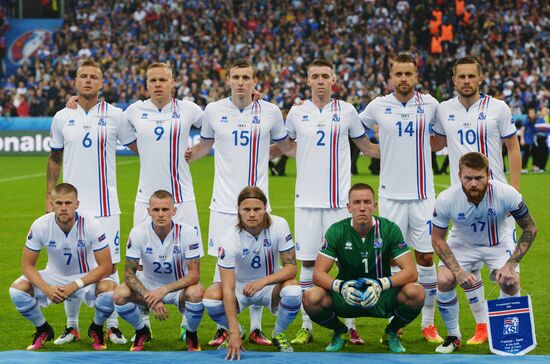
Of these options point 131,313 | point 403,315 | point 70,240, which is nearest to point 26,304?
point 70,240

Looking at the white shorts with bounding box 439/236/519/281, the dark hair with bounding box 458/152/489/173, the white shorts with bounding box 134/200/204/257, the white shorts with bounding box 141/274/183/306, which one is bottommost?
the white shorts with bounding box 141/274/183/306

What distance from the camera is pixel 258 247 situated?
7.79 m

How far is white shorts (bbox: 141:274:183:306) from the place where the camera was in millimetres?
7770

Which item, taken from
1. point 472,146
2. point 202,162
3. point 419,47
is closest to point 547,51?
point 419,47

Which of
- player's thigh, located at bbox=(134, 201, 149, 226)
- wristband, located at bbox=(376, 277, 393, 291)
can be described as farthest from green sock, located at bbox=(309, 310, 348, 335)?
player's thigh, located at bbox=(134, 201, 149, 226)

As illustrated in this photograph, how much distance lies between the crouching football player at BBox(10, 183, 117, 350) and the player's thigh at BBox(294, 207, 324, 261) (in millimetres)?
1623

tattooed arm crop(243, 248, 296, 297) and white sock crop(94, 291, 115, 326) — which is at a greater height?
tattooed arm crop(243, 248, 296, 297)

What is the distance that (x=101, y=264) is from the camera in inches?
309

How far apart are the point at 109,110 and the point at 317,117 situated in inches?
71.1

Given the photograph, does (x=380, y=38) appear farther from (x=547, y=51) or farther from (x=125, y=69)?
(x=125, y=69)

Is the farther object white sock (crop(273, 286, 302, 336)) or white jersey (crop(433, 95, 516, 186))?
white jersey (crop(433, 95, 516, 186))

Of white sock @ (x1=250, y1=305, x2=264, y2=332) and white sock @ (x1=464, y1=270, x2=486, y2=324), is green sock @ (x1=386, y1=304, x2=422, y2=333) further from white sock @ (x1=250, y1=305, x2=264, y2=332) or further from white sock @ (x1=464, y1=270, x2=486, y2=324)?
white sock @ (x1=250, y1=305, x2=264, y2=332)

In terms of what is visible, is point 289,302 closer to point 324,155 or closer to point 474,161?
point 324,155

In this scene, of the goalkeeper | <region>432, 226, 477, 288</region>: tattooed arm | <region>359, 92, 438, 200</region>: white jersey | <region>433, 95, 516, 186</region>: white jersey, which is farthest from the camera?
<region>359, 92, 438, 200</region>: white jersey
